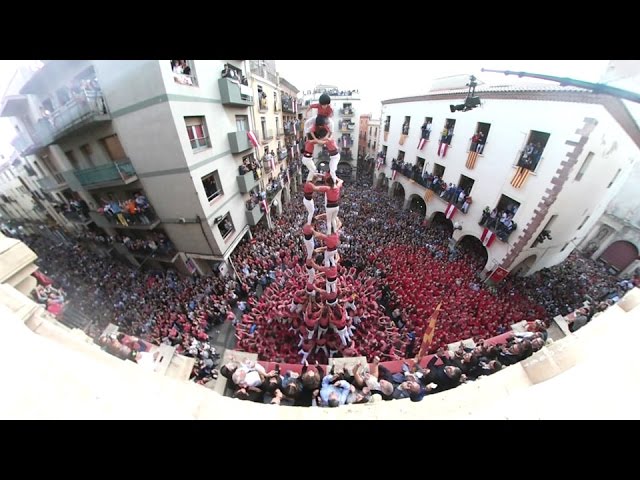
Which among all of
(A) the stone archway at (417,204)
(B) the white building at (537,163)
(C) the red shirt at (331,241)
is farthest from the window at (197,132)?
(A) the stone archway at (417,204)

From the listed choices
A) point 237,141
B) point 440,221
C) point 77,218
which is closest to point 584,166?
point 440,221

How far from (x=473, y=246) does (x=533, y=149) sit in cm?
564

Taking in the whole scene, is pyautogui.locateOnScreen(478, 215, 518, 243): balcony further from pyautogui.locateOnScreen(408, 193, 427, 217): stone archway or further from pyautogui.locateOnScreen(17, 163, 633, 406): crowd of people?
pyautogui.locateOnScreen(408, 193, 427, 217): stone archway

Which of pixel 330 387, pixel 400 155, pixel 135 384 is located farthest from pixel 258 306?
pixel 400 155

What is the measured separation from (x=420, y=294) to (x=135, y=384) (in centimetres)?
876

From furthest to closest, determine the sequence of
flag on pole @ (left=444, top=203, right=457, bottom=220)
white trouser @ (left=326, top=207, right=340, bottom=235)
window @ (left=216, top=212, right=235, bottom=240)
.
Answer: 1. flag on pole @ (left=444, top=203, right=457, bottom=220)
2. window @ (left=216, top=212, right=235, bottom=240)
3. white trouser @ (left=326, top=207, right=340, bottom=235)

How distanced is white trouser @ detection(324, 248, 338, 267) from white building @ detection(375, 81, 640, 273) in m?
8.76

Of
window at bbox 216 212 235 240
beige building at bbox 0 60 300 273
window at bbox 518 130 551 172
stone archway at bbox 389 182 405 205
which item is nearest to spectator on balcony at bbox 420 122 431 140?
stone archway at bbox 389 182 405 205

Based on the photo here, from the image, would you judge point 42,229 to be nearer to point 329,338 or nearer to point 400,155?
point 329,338

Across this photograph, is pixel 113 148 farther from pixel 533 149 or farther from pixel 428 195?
pixel 428 195

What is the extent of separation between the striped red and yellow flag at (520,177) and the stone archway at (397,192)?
10.0 meters

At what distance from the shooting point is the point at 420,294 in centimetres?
862

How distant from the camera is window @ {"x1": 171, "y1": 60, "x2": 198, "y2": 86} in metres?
7.26

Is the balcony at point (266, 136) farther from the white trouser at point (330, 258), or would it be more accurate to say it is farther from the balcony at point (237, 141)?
the white trouser at point (330, 258)
